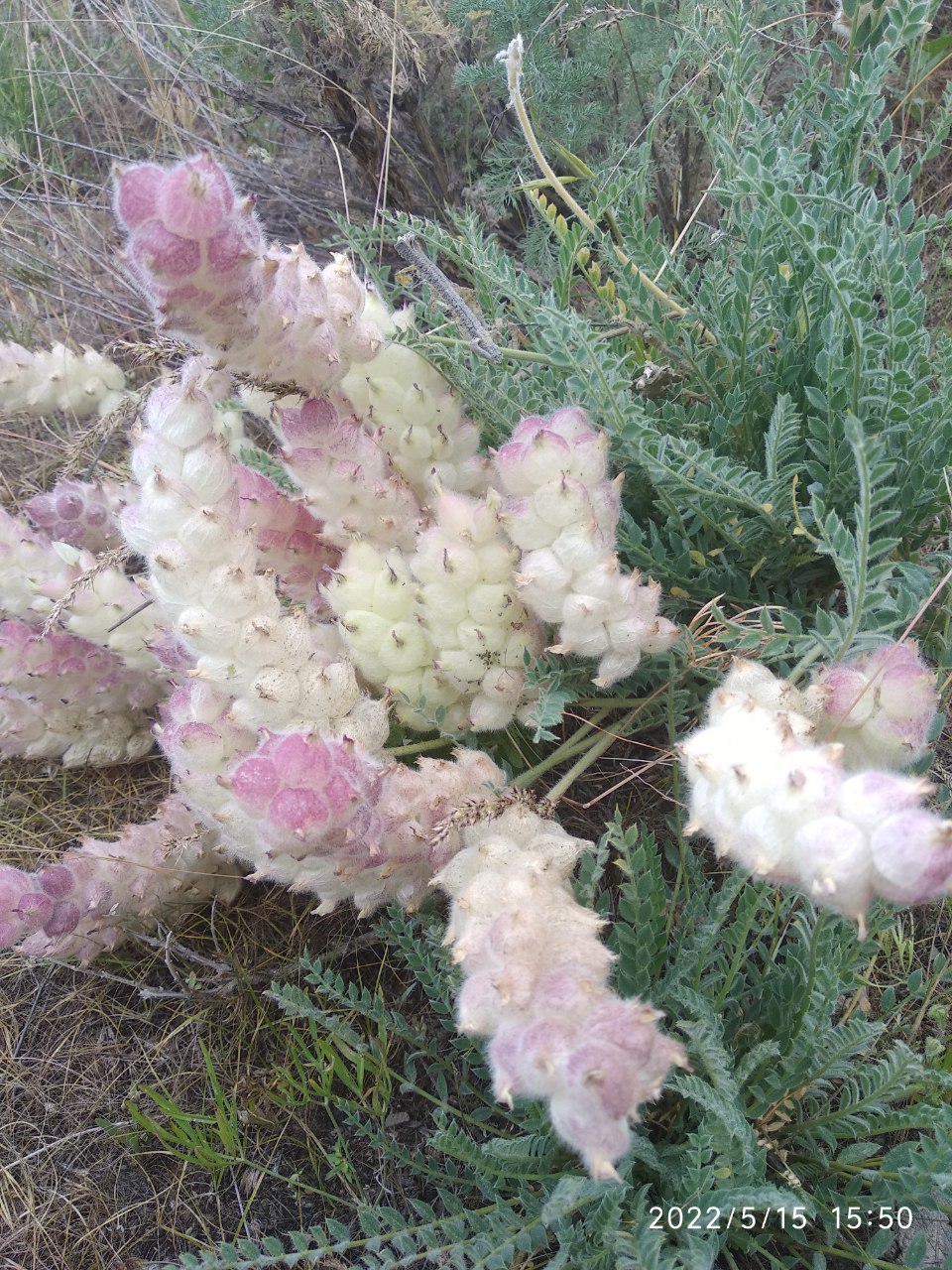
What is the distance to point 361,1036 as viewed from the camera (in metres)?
1.49

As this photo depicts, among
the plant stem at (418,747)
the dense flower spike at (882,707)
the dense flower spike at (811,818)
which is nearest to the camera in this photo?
the dense flower spike at (811,818)

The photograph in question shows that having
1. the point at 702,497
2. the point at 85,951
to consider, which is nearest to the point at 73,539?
the point at 85,951

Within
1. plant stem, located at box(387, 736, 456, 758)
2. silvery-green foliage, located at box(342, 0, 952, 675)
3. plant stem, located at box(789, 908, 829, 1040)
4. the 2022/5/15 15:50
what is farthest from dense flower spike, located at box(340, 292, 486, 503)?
the 2022/5/15 15:50

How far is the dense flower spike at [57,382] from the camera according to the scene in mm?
2197

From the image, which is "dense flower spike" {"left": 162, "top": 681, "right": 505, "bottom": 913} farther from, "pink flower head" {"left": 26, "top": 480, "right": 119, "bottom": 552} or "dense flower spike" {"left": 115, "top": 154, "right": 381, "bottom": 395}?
"pink flower head" {"left": 26, "top": 480, "right": 119, "bottom": 552}

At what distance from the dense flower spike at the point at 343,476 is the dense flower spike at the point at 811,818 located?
64 cm

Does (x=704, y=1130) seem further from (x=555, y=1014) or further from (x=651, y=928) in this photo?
(x=555, y=1014)

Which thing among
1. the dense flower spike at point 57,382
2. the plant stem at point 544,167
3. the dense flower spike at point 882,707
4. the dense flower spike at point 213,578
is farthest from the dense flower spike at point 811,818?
the dense flower spike at point 57,382

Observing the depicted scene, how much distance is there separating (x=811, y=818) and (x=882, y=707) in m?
0.31

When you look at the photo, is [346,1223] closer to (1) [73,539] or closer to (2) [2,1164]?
(2) [2,1164]

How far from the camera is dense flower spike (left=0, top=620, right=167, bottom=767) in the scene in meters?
1.69

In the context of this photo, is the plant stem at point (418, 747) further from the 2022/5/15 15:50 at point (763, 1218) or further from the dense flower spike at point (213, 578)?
the 2022/5/15 15:50 at point (763, 1218)

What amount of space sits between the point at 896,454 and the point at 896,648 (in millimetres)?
411

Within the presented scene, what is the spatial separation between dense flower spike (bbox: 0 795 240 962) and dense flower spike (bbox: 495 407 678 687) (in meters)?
0.65
